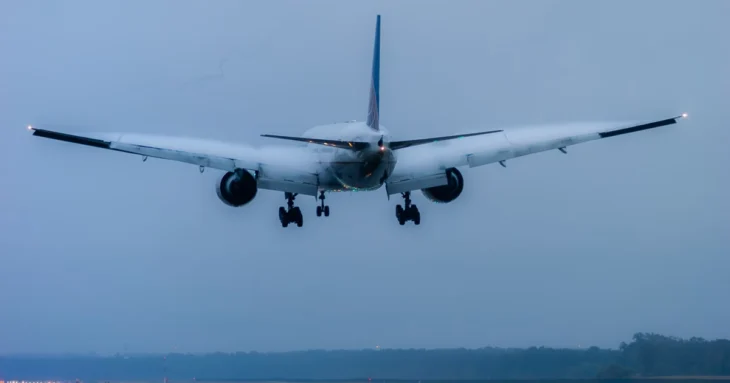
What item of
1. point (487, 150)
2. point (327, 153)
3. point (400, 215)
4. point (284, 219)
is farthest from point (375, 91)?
point (284, 219)

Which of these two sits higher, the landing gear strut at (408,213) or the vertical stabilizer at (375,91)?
the vertical stabilizer at (375,91)

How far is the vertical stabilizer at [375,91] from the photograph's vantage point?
56.5 metres

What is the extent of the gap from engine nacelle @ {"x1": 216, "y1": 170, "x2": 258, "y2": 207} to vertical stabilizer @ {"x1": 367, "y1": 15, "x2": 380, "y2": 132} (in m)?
7.92

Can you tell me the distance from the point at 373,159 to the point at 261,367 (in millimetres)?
68732

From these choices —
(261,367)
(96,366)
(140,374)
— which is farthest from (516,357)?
(96,366)

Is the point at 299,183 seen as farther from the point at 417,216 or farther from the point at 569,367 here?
the point at 569,367

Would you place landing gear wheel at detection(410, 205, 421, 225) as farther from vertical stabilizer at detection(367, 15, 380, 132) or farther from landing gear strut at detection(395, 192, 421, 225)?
vertical stabilizer at detection(367, 15, 380, 132)

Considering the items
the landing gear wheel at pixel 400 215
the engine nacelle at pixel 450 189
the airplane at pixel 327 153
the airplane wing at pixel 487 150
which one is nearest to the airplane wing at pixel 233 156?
the airplane at pixel 327 153

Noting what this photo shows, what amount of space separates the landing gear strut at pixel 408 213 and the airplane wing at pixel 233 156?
6.91m

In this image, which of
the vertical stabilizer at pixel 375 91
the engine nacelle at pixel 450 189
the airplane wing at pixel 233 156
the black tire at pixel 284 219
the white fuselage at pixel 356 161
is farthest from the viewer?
the black tire at pixel 284 219

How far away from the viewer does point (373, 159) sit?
53219 mm

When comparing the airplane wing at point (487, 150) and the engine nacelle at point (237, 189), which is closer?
the airplane wing at point (487, 150)

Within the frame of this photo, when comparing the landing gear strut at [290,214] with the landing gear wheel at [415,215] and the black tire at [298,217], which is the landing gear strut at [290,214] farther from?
the landing gear wheel at [415,215]

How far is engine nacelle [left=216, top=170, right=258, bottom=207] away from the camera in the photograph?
59.6m
